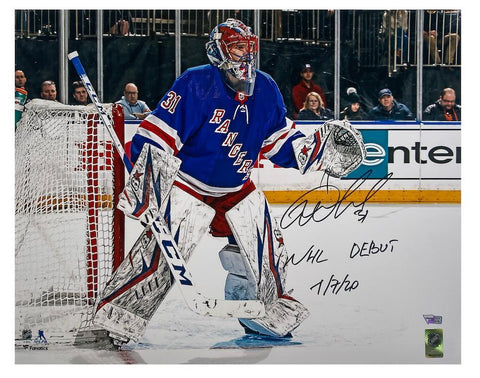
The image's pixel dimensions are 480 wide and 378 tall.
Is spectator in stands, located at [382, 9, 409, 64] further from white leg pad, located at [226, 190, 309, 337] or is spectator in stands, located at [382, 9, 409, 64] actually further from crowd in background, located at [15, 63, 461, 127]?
white leg pad, located at [226, 190, 309, 337]

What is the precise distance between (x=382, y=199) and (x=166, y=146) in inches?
41.3

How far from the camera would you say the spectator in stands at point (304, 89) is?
4.65 meters

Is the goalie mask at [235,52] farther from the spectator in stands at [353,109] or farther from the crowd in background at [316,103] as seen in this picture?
the spectator in stands at [353,109]

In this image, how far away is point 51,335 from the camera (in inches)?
185

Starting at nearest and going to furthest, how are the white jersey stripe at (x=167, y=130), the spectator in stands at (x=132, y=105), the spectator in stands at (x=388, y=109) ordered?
the white jersey stripe at (x=167, y=130), the spectator in stands at (x=132, y=105), the spectator in stands at (x=388, y=109)

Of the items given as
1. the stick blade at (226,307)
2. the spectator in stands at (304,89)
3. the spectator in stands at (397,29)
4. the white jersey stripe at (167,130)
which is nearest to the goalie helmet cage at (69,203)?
the white jersey stripe at (167,130)

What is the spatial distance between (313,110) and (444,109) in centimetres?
62

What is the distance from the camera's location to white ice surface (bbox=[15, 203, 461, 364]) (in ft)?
15.3

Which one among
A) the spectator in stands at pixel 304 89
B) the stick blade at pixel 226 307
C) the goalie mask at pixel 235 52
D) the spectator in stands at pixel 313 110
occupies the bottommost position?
the stick blade at pixel 226 307

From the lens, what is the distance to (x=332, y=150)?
184 inches

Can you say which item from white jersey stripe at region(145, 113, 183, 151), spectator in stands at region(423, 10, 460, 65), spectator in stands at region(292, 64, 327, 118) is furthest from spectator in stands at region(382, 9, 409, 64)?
white jersey stripe at region(145, 113, 183, 151)

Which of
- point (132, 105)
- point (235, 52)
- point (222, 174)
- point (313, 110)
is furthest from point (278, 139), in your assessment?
point (132, 105)

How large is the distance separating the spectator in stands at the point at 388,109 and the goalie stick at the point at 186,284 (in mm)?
1035

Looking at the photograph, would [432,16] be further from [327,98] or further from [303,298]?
[303,298]
